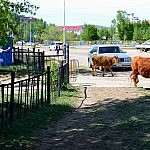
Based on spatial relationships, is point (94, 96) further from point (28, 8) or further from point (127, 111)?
point (28, 8)

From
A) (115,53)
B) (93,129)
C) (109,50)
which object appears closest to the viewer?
(93,129)

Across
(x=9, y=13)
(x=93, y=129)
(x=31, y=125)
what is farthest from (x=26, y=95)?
(x=9, y=13)

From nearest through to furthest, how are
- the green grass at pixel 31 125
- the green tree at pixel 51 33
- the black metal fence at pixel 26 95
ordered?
the green grass at pixel 31 125
the black metal fence at pixel 26 95
the green tree at pixel 51 33

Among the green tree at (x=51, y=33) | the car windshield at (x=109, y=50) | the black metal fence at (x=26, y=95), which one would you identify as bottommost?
the black metal fence at (x=26, y=95)

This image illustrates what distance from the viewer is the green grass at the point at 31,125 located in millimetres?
7067

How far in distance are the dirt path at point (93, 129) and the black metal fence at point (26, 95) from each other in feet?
2.72

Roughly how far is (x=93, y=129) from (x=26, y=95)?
2.32 m

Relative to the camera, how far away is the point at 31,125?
8453mm

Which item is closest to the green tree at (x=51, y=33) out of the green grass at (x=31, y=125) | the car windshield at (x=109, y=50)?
the car windshield at (x=109, y=50)

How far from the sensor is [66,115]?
10.1m

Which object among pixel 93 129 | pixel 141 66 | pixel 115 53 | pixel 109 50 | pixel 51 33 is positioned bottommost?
pixel 93 129

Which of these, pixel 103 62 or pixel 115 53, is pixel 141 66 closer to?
pixel 103 62

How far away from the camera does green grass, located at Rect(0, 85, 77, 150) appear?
278 inches

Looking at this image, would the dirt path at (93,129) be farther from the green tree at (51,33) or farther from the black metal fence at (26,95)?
the green tree at (51,33)
